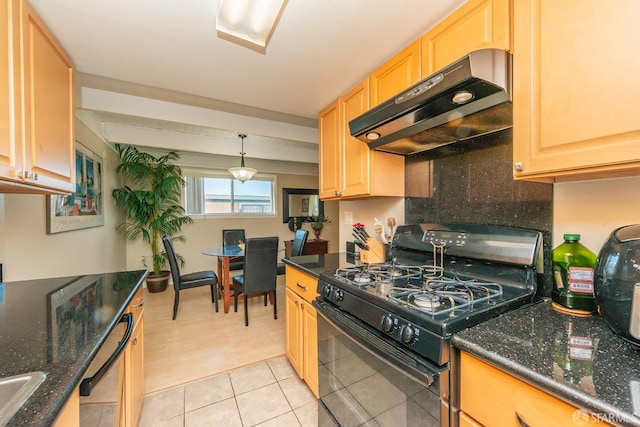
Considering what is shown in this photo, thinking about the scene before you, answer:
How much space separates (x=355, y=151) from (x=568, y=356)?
5.10 ft

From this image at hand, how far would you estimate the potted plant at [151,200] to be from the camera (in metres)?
3.84

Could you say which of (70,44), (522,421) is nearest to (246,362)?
(522,421)

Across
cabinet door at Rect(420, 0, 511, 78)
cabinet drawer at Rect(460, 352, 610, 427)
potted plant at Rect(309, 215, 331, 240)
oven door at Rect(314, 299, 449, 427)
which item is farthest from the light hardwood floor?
cabinet door at Rect(420, 0, 511, 78)

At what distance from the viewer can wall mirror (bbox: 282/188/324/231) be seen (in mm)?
5488

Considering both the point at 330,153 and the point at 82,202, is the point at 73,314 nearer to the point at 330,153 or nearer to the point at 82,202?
the point at 330,153

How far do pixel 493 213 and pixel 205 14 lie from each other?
177 cm

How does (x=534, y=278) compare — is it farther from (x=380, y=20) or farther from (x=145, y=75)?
(x=145, y=75)

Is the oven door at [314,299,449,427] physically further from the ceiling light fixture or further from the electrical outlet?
the ceiling light fixture

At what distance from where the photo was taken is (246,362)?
2199mm

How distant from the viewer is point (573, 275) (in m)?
1.00

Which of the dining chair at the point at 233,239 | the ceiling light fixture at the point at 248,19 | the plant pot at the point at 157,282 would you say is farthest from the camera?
the dining chair at the point at 233,239

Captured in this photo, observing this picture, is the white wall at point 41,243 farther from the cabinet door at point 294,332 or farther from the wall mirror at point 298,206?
the wall mirror at point 298,206

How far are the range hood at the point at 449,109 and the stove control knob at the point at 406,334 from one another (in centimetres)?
89

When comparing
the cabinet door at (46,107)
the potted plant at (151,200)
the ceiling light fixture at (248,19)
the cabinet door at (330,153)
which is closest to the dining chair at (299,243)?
the cabinet door at (330,153)
